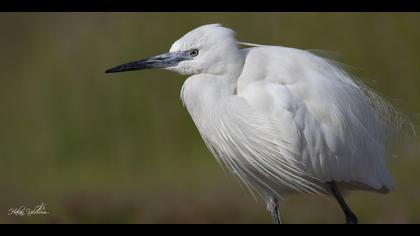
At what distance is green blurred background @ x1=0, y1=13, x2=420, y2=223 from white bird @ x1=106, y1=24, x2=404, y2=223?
3.80 meters

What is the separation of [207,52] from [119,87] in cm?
495

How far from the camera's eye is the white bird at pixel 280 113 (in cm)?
441

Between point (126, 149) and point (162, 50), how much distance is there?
3.53ft

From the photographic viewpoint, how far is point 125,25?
934 cm

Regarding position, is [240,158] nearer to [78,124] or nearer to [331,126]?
[331,126]

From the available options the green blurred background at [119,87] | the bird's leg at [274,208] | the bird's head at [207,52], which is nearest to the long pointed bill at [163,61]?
the bird's head at [207,52]

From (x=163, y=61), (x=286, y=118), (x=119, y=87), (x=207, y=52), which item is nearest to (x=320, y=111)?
(x=286, y=118)

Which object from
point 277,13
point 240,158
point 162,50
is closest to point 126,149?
point 162,50

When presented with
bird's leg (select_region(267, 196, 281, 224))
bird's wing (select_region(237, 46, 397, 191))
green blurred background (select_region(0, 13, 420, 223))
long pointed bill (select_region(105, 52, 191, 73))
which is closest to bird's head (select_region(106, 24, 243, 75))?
long pointed bill (select_region(105, 52, 191, 73))

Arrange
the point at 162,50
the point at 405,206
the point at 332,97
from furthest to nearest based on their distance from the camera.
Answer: the point at 162,50 < the point at 405,206 < the point at 332,97

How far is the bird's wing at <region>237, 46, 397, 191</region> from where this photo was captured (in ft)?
14.6

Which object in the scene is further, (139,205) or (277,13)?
(277,13)

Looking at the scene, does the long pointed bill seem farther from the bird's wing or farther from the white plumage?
the bird's wing

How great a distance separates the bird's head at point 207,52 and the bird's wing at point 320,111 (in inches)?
4.5
